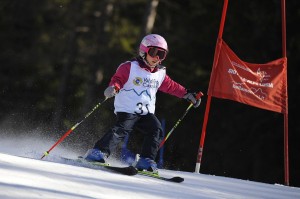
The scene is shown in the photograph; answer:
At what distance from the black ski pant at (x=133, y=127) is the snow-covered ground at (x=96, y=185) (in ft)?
1.38

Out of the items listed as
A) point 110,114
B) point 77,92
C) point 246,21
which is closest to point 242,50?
point 246,21

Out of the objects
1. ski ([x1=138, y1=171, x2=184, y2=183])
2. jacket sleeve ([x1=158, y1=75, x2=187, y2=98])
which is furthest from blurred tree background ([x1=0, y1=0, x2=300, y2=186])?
ski ([x1=138, y1=171, x2=184, y2=183])

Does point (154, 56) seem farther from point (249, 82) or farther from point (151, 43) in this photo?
point (249, 82)

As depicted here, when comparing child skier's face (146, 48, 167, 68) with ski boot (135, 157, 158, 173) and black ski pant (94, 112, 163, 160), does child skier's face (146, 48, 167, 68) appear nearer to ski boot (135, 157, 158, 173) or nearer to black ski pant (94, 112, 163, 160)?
black ski pant (94, 112, 163, 160)

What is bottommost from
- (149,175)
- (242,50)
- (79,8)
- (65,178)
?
(65,178)

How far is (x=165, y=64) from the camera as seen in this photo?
806 inches

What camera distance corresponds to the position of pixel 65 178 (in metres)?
5.54

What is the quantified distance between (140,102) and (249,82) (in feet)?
7.22

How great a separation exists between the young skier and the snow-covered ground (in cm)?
44

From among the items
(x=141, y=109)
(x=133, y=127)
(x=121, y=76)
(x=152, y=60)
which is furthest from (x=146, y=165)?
(x=152, y=60)

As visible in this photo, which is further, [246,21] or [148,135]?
[246,21]

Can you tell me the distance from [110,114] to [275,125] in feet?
13.5

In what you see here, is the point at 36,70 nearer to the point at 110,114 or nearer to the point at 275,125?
the point at 110,114

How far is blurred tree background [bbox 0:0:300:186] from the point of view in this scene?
17.4m
